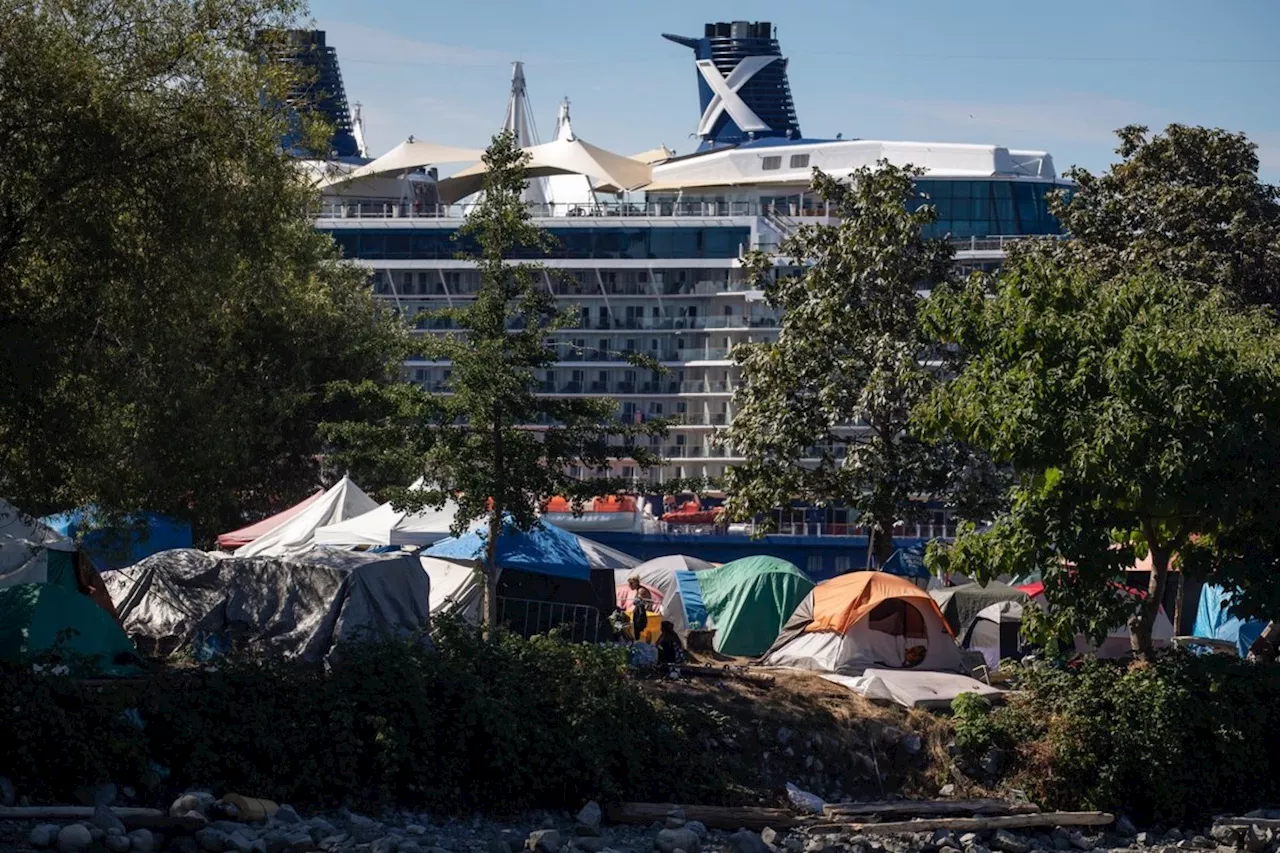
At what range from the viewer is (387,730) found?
17.3 metres

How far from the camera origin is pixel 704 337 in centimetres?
6662

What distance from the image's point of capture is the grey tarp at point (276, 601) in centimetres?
2019

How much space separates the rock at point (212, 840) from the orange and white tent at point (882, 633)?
33.5ft

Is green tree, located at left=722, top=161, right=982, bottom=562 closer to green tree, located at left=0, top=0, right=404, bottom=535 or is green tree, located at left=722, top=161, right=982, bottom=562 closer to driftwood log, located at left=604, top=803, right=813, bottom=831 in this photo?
driftwood log, located at left=604, top=803, right=813, bottom=831

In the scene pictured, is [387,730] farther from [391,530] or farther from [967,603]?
[967,603]

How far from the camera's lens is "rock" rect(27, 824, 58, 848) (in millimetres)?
14148

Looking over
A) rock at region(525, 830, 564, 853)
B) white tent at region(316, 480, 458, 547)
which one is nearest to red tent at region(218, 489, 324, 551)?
white tent at region(316, 480, 458, 547)

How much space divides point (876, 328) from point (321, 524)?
381 inches

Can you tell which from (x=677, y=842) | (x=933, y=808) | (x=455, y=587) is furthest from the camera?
(x=455, y=587)

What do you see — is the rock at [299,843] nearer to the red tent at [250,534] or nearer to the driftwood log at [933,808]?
the driftwood log at [933,808]

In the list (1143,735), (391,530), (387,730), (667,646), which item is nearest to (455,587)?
(391,530)

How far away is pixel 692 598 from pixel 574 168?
42.6 m

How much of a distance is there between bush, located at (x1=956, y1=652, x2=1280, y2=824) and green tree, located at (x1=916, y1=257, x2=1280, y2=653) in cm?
90

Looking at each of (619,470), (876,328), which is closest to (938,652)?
(876,328)
